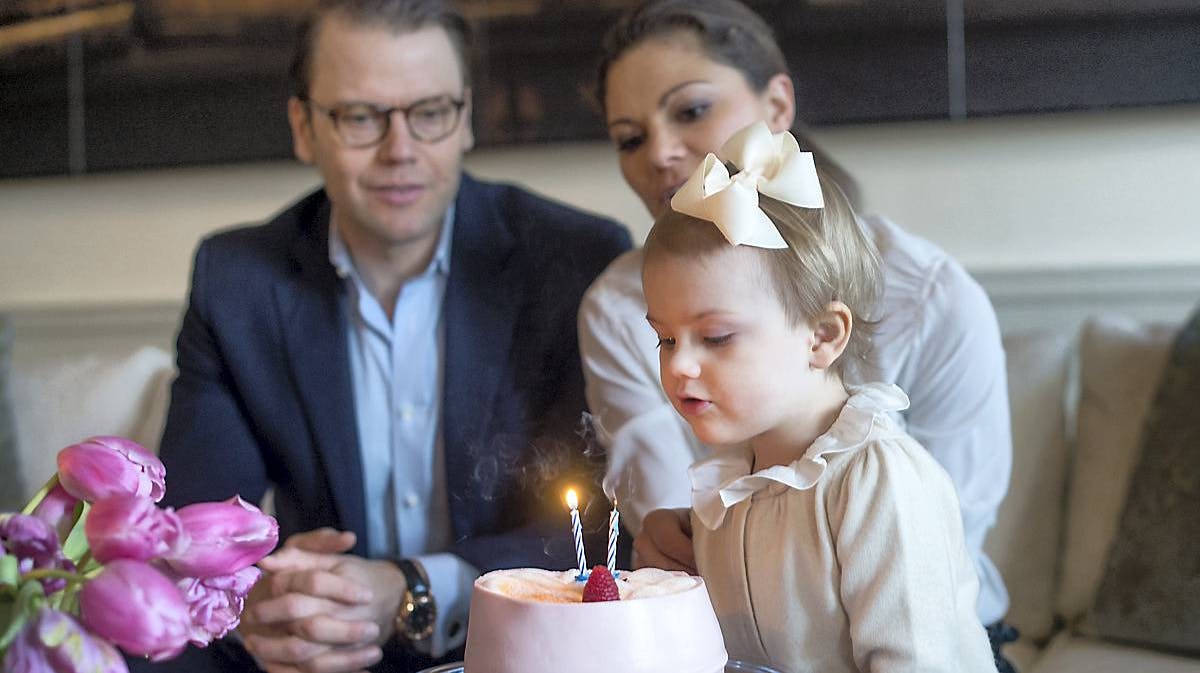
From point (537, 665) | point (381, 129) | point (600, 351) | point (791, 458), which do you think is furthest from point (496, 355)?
point (537, 665)

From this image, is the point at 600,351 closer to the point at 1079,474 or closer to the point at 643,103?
the point at 643,103

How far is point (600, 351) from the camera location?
1.54 m

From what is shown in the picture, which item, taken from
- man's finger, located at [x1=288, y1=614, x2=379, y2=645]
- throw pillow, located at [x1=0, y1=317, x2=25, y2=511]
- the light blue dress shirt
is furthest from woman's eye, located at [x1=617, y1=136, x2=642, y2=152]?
throw pillow, located at [x1=0, y1=317, x2=25, y2=511]

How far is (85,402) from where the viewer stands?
2404 mm

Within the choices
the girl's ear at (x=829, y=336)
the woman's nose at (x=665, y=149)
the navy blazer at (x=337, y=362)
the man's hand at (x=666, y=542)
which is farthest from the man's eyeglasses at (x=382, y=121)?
the girl's ear at (x=829, y=336)

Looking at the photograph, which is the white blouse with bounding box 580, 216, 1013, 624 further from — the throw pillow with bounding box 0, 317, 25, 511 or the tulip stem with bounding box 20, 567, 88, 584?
the throw pillow with bounding box 0, 317, 25, 511

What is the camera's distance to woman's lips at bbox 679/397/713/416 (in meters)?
0.99

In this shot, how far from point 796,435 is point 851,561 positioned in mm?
125

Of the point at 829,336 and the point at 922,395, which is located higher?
the point at 829,336

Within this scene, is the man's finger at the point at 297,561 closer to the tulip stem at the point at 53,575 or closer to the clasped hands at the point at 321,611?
the clasped hands at the point at 321,611

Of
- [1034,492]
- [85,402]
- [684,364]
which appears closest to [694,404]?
[684,364]

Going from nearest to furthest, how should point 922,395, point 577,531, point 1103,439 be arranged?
point 577,531
point 922,395
point 1103,439

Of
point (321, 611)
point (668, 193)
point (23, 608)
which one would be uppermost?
point (668, 193)

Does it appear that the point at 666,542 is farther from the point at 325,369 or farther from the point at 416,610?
→ the point at 325,369
